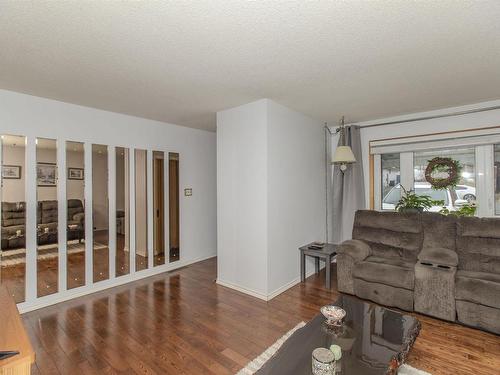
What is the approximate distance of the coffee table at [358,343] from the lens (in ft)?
4.97

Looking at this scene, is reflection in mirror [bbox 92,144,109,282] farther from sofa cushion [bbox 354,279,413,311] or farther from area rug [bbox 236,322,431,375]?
sofa cushion [bbox 354,279,413,311]

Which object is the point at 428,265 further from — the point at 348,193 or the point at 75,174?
the point at 75,174

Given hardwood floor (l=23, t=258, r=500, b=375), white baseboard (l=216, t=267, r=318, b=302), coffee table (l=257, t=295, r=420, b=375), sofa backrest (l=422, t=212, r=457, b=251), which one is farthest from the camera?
white baseboard (l=216, t=267, r=318, b=302)

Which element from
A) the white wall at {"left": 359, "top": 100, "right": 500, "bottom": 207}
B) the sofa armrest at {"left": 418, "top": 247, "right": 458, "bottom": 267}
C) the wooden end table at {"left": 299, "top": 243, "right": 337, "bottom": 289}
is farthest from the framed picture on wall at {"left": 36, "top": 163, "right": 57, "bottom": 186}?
the white wall at {"left": 359, "top": 100, "right": 500, "bottom": 207}

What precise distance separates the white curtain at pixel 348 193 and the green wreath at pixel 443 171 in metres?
0.94

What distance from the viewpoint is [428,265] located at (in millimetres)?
2822

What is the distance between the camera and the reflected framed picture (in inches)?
114

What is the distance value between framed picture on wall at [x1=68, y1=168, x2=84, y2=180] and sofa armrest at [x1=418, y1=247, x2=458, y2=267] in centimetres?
421

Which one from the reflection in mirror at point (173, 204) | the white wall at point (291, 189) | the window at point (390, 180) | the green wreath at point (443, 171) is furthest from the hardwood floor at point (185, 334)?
the green wreath at point (443, 171)

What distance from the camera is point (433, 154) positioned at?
154 inches

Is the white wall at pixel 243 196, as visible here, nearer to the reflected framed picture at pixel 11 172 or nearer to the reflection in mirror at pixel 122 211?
the reflection in mirror at pixel 122 211

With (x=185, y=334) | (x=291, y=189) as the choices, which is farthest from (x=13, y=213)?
(x=291, y=189)

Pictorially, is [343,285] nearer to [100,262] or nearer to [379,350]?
[379,350]

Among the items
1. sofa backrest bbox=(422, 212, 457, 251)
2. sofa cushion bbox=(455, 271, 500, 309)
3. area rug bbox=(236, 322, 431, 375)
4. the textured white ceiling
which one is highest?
the textured white ceiling
